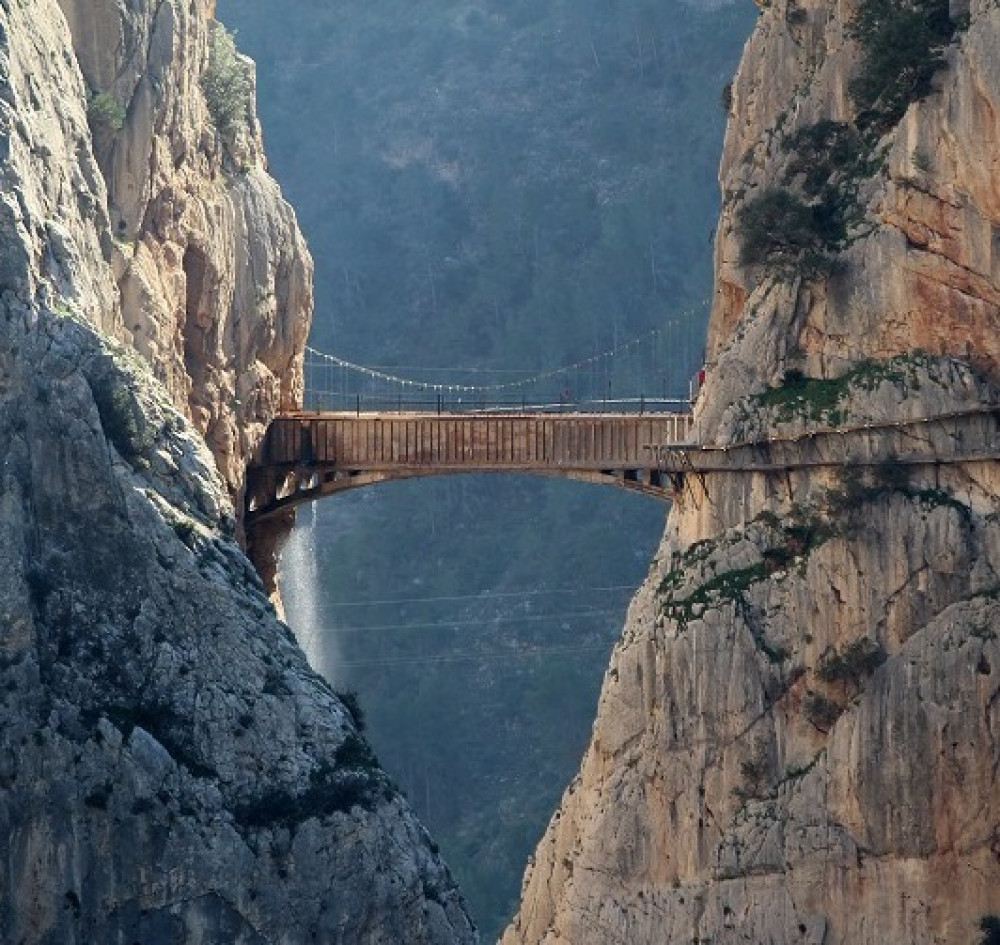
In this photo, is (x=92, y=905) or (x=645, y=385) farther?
(x=645, y=385)

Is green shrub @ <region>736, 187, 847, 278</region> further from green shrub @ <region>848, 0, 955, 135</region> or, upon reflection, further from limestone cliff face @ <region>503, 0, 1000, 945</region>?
green shrub @ <region>848, 0, 955, 135</region>

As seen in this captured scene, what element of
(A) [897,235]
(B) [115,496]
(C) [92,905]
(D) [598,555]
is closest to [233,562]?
(B) [115,496]

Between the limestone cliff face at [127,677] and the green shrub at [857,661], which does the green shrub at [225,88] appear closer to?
the limestone cliff face at [127,677]

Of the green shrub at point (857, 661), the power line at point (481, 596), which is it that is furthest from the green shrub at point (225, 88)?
the power line at point (481, 596)

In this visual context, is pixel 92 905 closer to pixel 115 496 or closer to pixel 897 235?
pixel 115 496

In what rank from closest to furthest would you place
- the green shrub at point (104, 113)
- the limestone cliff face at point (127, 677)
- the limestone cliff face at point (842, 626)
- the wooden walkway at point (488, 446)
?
the limestone cliff face at point (127, 677) < the limestone cliff face at point (842, 626) < the green shrub at point (104, 113) < the wooden walkway at point (488, 446)

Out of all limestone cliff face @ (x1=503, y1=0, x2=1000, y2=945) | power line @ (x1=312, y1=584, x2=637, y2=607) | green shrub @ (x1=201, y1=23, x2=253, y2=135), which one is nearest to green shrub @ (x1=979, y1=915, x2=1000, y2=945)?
limestone cliff face @ (x1=503, y1=0, x2=1000, y2=945)
